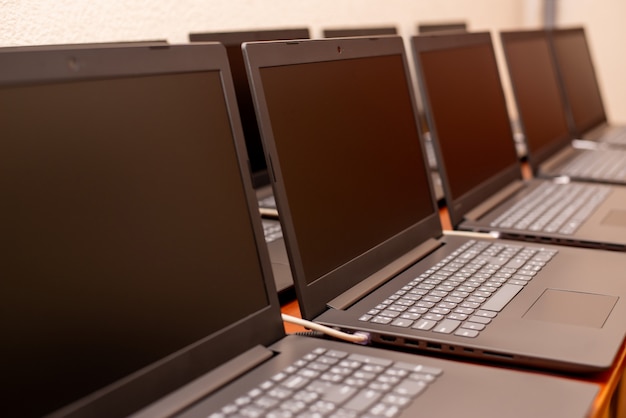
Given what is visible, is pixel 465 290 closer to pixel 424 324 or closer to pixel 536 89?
pixel 424 324

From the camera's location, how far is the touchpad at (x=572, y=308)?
759 mm

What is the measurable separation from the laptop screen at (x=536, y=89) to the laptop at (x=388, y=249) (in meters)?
0.60

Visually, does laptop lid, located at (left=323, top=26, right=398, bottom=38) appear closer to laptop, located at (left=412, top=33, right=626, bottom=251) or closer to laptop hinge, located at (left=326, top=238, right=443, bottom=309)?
laptop, located at (left=412, top=33, right=626, bottom=251)

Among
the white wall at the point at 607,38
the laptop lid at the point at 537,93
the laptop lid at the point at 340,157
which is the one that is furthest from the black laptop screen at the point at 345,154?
the white wall at the point at 607,38

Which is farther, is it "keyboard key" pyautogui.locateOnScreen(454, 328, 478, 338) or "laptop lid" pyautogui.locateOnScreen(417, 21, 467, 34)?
"laptop lid" pyautogui.locateOnScreen(417, 21, 467, 34)

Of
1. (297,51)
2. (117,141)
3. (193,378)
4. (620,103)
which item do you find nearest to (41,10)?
(297,51)

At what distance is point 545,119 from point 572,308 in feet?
3.44

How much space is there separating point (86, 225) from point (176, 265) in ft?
0.34

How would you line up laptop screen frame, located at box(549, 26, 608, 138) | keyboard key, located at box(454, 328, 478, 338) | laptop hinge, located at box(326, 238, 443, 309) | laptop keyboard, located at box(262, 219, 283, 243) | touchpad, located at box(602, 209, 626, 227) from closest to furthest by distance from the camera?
keyboard key, located at box(454, 328, 478, 338), laptop hinge, located at box(326, 238, 443, 309), laptop keyboard, located at box(262, 219, 283, 243), touchpad, located at box(602, 209, 626, 227), laptop screen frame, located at box(549, 26, 608, 138)

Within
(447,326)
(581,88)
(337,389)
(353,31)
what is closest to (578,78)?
(581,88)

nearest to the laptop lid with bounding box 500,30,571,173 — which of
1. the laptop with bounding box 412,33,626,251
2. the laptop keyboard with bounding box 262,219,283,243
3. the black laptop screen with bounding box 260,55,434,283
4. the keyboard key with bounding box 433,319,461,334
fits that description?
the laptop with bounding box 412,33,626,251

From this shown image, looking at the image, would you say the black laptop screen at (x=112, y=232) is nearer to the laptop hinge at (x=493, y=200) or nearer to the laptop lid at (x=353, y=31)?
the laptop hinge at (x=493, y=200)

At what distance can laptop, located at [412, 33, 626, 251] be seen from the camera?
45.1 inches

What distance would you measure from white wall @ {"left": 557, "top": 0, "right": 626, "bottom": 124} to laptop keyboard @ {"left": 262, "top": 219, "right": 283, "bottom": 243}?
2.45 meters
